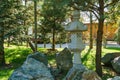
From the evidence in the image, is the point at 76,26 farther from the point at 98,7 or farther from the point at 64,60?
the point at 64,60

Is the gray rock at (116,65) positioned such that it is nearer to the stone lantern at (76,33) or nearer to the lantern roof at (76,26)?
the stone lantern at (76,33)

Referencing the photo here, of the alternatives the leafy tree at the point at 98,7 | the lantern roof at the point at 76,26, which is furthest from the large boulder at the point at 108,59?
the lantern roof at the point at 76,26

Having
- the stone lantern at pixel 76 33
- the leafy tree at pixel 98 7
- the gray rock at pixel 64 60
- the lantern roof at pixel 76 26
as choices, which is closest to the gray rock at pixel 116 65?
the leafy tree at pixel 98 7

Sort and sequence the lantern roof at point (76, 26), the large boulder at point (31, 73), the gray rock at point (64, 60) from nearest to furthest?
1. the large boulder at point (31, 73)
2. the lantern roof at point (76, 26)
3. the gray rock at point (64, 60)

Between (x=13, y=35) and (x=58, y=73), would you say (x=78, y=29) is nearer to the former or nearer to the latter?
(x=58, y=73)

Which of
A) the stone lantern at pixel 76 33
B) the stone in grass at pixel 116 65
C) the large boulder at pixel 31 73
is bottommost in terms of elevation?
the stone in grass at pixel 116 65

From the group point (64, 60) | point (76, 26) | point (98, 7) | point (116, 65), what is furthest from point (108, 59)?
point (76, 26)

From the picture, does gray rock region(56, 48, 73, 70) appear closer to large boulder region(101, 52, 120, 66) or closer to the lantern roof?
the lantern roof

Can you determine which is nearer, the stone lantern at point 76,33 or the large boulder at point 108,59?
the stone lantern at point 76,33

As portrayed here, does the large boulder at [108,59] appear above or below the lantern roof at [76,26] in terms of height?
below

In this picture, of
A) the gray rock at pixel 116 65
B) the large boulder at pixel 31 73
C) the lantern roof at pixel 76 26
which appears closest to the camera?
the large boulder at pixel 31 73

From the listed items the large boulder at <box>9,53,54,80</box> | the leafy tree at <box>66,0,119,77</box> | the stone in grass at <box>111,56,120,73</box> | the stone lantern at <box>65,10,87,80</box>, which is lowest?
the stone in grass at <box>111,56,120,73</box>

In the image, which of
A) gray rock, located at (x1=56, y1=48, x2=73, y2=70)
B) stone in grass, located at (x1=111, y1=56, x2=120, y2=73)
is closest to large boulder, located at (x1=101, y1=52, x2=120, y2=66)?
stone in grass, located at (x1=111, y1=56, x2=120, y2=73)

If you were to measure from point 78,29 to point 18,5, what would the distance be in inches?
176
